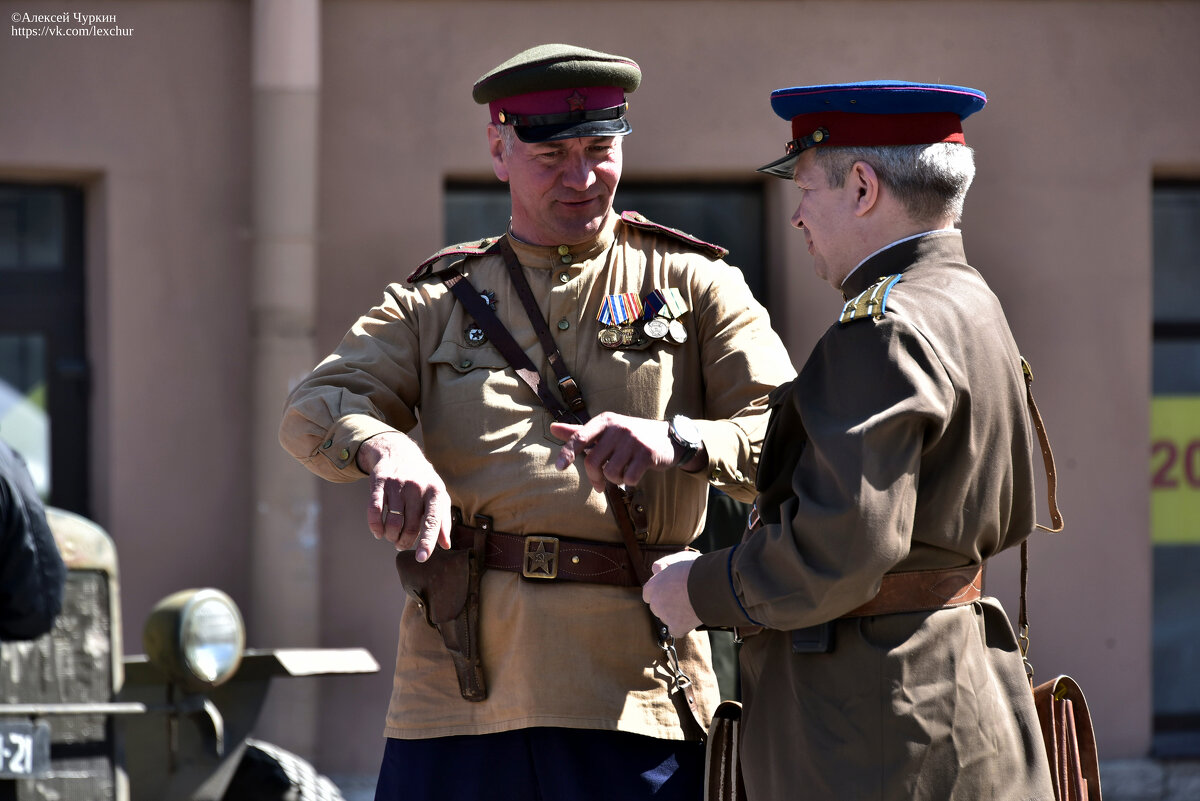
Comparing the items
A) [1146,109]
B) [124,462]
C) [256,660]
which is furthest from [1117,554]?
[124,462]

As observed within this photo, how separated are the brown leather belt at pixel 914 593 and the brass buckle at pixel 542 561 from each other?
1.96ft

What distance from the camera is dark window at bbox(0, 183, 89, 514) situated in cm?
556

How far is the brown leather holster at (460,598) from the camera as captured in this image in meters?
2.54

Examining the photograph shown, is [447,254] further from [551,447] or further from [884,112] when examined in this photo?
[884,112]

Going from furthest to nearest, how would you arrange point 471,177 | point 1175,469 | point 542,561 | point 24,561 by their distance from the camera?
point 1175,469 → point 471,177 → point 24,561 → point 542,561

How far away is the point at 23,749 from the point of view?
3.61 meters

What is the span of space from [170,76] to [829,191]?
3955 mm

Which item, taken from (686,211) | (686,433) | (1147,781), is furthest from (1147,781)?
(686,433)

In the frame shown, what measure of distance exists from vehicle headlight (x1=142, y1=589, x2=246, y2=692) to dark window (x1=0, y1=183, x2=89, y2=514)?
1.91 metres

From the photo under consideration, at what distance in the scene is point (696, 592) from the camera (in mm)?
2182

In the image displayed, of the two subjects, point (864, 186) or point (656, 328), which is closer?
point (864, 186)

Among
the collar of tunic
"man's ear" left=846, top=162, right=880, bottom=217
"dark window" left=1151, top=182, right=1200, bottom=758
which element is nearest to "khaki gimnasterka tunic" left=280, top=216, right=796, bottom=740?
the collar of tunic

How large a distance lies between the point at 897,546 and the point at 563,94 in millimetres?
1139

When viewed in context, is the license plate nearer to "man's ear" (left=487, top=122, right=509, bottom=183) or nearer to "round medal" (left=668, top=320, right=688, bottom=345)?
"man's ear" (left=487, top=122, right=509, bottom=183)
